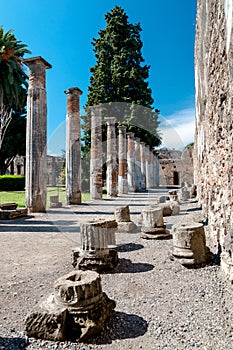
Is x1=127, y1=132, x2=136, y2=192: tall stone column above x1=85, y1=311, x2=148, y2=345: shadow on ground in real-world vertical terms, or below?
above

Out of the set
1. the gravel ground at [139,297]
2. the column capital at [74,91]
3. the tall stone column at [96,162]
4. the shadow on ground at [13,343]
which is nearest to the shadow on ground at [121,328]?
the gravel ground at [139,297]

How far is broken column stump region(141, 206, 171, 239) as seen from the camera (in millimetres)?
5574

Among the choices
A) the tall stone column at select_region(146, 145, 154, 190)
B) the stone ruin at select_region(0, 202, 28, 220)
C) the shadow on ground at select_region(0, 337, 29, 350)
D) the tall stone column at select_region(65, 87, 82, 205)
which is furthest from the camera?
the tall stone column at select_region(146, 145, 154, 190)

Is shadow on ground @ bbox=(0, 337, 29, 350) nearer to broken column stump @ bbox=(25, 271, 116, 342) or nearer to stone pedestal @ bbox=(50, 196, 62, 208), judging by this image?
broken column stump @ bbox=(25, 271, 116, 342)

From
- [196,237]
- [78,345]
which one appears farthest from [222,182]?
[78,345]

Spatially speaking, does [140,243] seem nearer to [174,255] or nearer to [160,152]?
[174,255]

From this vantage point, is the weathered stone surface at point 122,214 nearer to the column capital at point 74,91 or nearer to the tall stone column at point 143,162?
the column capital at point 74,91

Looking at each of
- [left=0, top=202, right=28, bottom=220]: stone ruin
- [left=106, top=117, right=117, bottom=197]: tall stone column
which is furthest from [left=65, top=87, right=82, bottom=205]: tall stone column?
[left=106, top=117, right=117, bottom=197]: tall stone column

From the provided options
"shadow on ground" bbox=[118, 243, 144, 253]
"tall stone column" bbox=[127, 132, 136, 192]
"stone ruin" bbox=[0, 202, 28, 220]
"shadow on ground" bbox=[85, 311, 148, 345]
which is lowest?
"shadow on ground" bbox=[85, 311, 148, 345]

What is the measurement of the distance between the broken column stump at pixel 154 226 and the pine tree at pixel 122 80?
17.9 meters

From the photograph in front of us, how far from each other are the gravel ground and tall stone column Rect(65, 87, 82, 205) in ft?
21.8

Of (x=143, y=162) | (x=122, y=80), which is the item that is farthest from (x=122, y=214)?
(x=143, y=162)

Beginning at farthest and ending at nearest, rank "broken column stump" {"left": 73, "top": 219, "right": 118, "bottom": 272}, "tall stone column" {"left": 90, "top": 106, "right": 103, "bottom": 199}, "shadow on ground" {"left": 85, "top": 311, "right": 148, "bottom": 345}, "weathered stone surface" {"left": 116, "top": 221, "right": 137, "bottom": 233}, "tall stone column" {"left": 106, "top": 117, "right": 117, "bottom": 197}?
"tall stone column" {"left": 106, "top": 117, "right": 117, "bottom": 197}
"tall stone column" {"left": 90, "top": 106, "right": 103, "bottom": 199}
"weathered stone surface" {"left": 116, "top": 221, "right": 137, "bottom": 233}
"broken column stump" {"left": 73, "top": 219, "right": 118, "bottom": 272}
"shadow on ground" {"left": 85, "top": 311, "right": 148, "bottom": 345}

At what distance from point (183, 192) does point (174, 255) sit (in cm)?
1018
